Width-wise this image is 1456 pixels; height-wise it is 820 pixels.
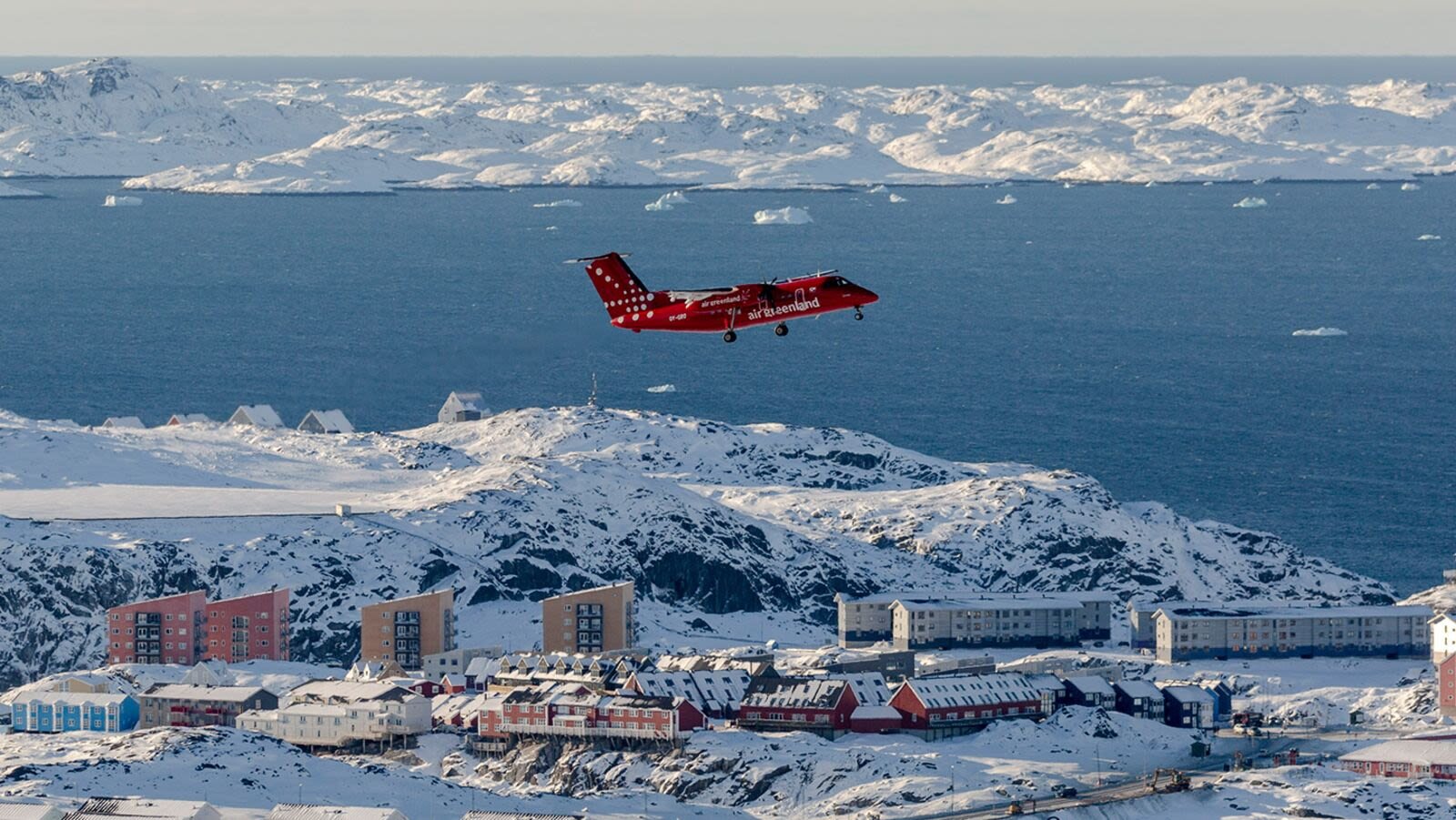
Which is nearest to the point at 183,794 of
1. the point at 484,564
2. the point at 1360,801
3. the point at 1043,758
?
the point at 1043,758

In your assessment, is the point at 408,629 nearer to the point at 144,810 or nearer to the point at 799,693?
the point at 799,693

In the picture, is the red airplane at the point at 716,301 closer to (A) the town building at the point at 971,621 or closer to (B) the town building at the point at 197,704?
(B) the town building at the point at 197,704

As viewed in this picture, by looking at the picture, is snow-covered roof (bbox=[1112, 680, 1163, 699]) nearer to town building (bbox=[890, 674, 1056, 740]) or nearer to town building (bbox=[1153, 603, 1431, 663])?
town building (bbox=[890, 674, 1056, 740])

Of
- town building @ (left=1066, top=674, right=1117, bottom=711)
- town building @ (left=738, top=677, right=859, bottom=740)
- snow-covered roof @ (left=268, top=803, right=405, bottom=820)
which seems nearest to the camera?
snow-covered roof @ (left=268, top=803, right=405, bottom=820)

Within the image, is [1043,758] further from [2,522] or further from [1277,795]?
[2,522]

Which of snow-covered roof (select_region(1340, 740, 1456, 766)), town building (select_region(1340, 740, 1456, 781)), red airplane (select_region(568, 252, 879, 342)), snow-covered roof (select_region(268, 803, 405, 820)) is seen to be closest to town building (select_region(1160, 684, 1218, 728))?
snow-covered roof (select_region(1340, 740, 1456, 766))

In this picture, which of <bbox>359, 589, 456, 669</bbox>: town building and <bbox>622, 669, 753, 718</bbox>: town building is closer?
<bbox>622, 669, 753, 718</bbox>: town building
